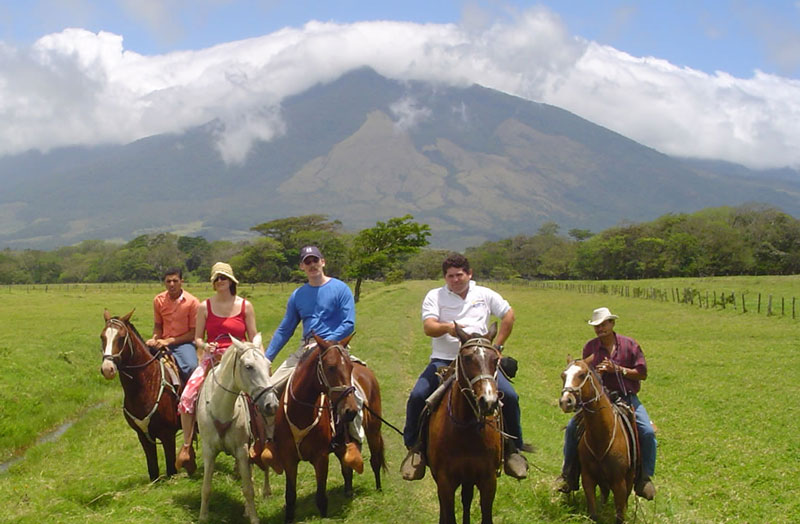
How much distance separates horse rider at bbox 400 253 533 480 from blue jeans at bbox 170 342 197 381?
376 centimetres

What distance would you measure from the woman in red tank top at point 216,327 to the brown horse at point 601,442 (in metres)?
3.94

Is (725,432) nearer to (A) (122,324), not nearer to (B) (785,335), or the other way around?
(A) (122,324)

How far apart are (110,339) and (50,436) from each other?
850cm

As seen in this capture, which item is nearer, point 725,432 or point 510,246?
point 725,432

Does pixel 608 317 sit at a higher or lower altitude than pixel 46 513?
higher

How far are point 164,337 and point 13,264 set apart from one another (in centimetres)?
10584

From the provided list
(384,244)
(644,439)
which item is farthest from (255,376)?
(384,244)

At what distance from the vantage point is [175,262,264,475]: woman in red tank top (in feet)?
26.0

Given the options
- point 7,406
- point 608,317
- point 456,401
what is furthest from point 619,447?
point 7,406

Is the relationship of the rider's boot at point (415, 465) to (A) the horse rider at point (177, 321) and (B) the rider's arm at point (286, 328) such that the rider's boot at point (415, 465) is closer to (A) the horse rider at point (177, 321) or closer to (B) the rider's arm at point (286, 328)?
(B) the rider's arm at point (286, 328)

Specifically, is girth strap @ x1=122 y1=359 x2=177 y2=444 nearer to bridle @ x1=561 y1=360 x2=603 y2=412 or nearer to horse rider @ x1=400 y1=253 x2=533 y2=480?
horse rider @ x1=400 y1=253 x2=533 y2=480

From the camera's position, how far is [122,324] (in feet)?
26.9

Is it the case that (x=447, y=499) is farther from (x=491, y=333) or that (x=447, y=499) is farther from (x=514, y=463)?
(x=491, y=333)

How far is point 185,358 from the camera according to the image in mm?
9156
